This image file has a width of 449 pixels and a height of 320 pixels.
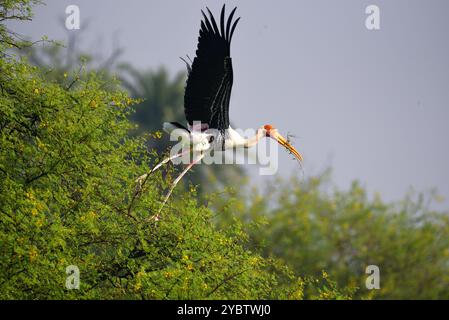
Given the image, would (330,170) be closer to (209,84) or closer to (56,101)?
(209,84)

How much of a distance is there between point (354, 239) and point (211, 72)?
10428mm

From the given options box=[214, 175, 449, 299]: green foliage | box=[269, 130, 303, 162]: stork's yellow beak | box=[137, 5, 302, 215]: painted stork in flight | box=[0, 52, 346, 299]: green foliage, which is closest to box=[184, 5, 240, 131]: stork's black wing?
box=[137, 5, 302, 215]: painted stork in flight

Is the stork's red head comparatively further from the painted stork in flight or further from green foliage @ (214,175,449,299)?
green foliage @ (214,175,449,299)

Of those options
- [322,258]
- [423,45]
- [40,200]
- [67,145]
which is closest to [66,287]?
[40,200]

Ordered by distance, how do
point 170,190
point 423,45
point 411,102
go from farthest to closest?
point 423,45 → point 411,102 → point 170,190

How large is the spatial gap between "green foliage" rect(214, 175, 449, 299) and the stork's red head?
5089 millimetres

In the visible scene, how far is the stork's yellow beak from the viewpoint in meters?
15.6

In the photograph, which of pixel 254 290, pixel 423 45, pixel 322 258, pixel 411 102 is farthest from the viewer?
pixel 423 45

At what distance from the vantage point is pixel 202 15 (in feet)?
41.0

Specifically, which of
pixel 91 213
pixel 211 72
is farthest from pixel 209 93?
pixel 91 213

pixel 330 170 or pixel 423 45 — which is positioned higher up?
pixel 423 45

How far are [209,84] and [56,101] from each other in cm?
194

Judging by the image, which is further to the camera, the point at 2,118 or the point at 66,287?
the point at 2,118

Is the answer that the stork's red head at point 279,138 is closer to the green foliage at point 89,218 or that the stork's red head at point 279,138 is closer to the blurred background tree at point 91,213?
the blurred background tree at point 91,213
